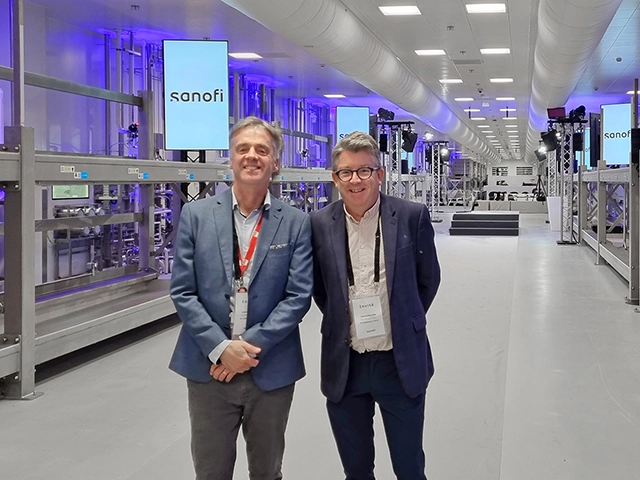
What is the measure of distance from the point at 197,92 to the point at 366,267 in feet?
16.6

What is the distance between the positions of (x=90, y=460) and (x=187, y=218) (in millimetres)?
1575

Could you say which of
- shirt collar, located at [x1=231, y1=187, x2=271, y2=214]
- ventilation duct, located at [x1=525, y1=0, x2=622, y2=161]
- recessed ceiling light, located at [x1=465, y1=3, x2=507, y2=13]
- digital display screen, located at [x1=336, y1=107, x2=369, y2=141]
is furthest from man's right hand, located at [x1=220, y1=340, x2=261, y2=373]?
digital display screen, located at [x1=336, y1=107, x2=369, y2=141]

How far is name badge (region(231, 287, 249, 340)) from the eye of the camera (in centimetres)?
196

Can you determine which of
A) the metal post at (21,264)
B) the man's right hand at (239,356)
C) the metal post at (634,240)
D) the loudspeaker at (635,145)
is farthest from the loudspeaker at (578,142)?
the man's right hand at (239,356)

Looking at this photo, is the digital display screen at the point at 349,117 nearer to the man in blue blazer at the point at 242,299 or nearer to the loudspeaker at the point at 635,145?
the loudspeaker at the point at 635,145

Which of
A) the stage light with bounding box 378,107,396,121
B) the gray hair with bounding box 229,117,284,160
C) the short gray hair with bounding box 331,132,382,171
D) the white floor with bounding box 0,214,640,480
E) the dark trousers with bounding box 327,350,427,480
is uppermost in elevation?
the stage light with bounding box 378,107,396,121

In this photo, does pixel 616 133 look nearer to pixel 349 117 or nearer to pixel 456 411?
pixel 349 117

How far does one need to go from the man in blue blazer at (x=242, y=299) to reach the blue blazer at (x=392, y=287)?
92 millimetres

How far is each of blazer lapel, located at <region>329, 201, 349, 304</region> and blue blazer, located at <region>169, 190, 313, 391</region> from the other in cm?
9

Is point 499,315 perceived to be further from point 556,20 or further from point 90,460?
point 90,460

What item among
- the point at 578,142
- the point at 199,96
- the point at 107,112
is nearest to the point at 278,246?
the point at 199,96

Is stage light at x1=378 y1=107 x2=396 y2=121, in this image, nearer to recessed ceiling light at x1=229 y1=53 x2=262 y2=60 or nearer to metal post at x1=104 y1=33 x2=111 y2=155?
recessed ceiling light at x1=229 y1=53 x2=262 y2=60

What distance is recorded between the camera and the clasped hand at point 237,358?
6.15 feet

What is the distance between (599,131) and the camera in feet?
43.4
